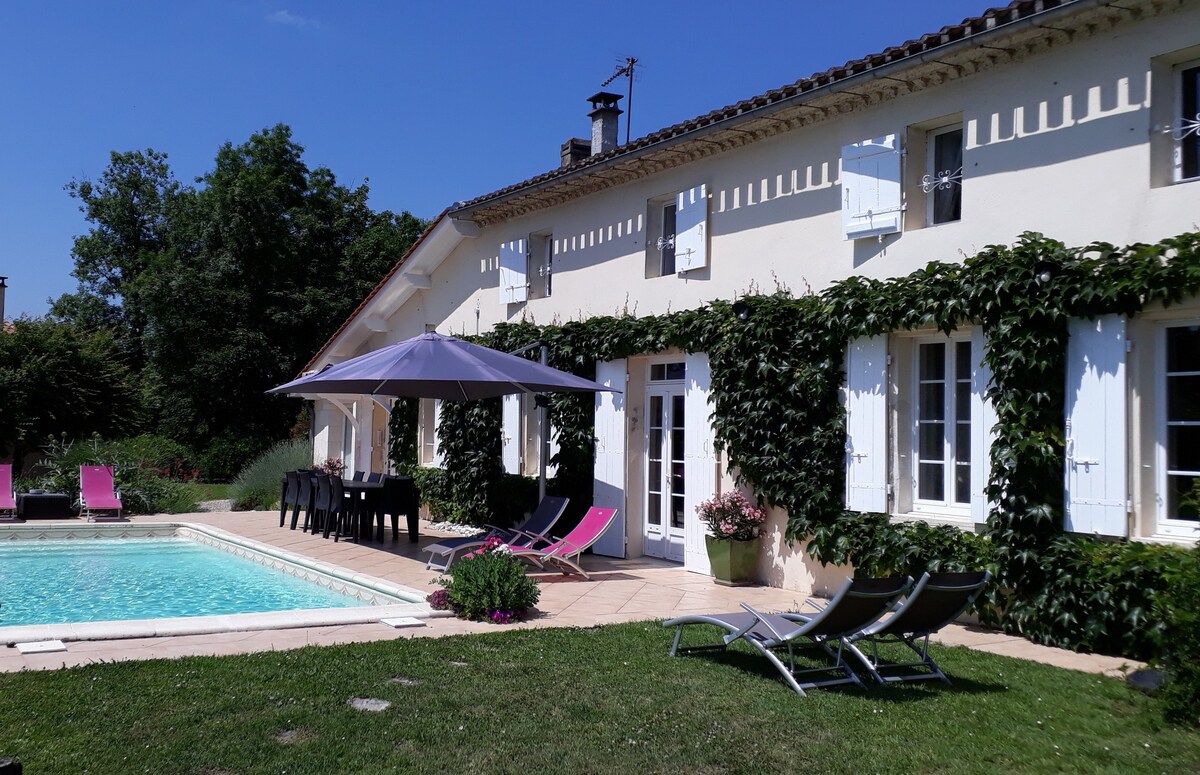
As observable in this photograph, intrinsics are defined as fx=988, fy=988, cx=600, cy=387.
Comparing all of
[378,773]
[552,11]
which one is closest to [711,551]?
[378,773]

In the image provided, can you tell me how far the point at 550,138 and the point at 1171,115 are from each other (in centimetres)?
1247

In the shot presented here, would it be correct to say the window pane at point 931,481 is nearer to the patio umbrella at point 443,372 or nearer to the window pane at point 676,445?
the window pane at point 676,445

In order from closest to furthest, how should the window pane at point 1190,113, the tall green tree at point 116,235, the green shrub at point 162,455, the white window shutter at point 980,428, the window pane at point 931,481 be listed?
the window pane at point 1190,113 → the white window shutter at point 980,428 → the window pane at point 931,481 → the green shrub at point 162,455 → the tall green tree at point 116,235

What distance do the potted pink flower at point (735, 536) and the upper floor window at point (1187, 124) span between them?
5.02m

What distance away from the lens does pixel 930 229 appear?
8.87 metres

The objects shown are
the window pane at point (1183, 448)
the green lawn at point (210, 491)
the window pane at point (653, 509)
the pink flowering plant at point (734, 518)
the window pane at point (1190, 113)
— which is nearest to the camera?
the window pane at point (1183, 448)

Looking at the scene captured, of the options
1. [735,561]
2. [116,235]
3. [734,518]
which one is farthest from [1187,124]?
[116,235]

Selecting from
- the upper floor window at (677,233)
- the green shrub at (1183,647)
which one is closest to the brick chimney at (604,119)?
the upper floor window at (677,233)

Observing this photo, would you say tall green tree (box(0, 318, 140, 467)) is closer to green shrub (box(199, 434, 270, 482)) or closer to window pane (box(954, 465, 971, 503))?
green shrub (box(199, 434, 270, 482))


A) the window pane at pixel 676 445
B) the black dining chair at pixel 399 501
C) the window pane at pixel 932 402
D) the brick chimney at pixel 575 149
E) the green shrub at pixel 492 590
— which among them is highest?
the brick chimney at pixel 575 149

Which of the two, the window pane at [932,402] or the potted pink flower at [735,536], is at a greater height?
the window pane at [932,402]

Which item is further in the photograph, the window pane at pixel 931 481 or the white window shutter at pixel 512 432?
the white window shutter at pixel 512 432

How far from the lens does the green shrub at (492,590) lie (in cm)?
820

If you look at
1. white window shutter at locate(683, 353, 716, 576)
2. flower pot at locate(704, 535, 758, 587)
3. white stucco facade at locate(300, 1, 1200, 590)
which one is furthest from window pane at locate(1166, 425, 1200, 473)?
white window shutter at locate(683, 353, 716, 576)
